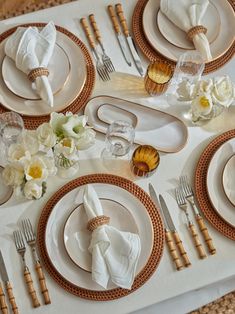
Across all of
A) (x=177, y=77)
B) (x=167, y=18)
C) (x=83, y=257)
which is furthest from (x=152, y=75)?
(x=83, y=257)

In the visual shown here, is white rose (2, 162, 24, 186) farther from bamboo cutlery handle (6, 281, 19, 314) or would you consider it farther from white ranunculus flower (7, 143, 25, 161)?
bamboo cutlery handle (6, 281, 19, 314)

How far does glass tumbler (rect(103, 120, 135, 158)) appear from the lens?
1.46 meters

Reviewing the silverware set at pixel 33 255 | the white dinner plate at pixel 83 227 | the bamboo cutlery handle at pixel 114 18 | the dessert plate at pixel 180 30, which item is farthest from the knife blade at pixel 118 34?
the silverware set at pixel 33 255

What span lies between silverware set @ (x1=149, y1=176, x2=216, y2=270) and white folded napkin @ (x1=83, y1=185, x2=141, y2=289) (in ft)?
0.33

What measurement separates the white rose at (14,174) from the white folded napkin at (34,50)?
233 mm

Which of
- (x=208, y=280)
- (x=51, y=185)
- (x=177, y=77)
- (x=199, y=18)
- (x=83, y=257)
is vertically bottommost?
(x=208, y=280)

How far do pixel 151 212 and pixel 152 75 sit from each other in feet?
1.25

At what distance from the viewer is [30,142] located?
4.33 feet

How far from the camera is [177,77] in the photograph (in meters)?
1.57

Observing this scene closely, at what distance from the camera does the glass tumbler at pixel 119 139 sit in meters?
1.46

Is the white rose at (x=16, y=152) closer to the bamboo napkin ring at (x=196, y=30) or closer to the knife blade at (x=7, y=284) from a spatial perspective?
the knife blade at (x=7, y=284)

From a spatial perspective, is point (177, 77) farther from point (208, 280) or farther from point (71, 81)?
point (208, 280)

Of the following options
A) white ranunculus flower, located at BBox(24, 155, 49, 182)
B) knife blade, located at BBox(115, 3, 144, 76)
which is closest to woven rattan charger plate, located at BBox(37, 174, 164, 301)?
white ranunculus flower, located at BBox(24, 155, 49, 182)

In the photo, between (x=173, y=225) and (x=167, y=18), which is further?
(x=167, y=18)
